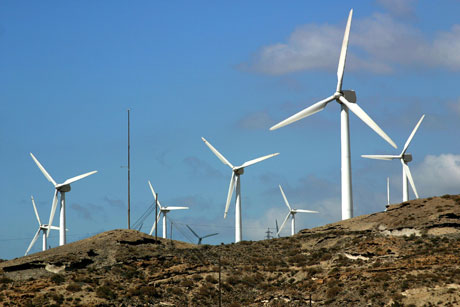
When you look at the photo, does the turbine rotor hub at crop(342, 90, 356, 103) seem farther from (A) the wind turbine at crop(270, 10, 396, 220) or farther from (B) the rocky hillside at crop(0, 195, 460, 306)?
(B) the rocky hillside at crop(0, 195, 460, 306)

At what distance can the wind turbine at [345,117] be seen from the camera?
12212cm

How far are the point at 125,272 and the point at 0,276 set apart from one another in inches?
616

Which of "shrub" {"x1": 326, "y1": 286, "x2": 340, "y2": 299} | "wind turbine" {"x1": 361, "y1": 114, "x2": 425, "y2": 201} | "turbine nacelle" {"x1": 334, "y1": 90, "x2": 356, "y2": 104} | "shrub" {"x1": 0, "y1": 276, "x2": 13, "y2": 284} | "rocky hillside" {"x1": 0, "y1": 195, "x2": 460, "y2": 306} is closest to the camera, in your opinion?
"rocky hillside" {"x1": 0, "y1": 195, "x2": 460, "y2": 306}

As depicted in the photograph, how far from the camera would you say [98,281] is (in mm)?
111312

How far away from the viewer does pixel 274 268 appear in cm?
11812

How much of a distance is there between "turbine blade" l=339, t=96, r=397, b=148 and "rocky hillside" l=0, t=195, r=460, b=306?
46.3 ft

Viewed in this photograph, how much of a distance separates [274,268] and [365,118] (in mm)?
23429

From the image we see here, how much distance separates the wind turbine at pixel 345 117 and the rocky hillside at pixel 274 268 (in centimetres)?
555

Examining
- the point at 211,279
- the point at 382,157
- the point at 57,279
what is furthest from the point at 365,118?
the point at 57,279

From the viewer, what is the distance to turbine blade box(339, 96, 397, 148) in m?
114

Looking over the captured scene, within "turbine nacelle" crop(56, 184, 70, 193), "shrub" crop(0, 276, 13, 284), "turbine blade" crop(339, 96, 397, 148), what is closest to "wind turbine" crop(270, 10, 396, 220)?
"turbine blade" crop(339, 96, 397, 148)

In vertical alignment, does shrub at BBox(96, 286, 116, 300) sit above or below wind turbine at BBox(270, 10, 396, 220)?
below

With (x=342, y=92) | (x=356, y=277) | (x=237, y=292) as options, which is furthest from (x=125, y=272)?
(x=342, y=92)

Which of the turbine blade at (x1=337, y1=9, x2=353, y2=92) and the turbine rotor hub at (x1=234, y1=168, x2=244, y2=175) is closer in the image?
the turbine blade at (x1=337, y1=9, x2=353, y2=92)
